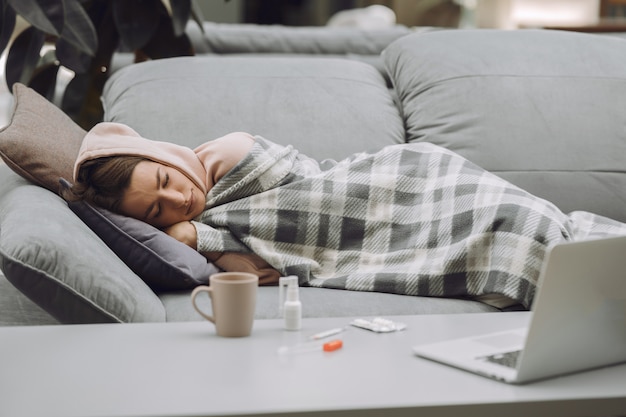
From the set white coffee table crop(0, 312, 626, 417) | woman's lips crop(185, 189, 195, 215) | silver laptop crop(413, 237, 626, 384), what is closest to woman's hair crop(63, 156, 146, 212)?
woman's lips crop(185, 189, 195, 215)

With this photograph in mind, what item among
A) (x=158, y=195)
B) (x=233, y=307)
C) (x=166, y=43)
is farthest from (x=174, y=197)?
(x=166, y=43)

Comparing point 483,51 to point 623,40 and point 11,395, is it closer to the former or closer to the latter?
point 623,40

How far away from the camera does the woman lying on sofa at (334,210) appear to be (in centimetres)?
148

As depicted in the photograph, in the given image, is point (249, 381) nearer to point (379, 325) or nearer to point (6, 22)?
point (379, 325)

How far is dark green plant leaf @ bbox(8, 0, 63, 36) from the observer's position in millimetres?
2029

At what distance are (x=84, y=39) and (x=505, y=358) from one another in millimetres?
1644

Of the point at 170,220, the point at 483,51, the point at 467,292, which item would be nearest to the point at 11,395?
the point at 170,220

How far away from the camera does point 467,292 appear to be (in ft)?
4.83

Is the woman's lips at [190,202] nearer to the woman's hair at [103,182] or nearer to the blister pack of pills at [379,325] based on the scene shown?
the woman's hair at [103,182]

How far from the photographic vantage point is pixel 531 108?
1.97 m

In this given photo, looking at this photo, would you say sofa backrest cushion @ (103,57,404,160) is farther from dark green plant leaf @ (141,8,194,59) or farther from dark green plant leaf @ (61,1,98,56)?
dark green plant leaf @ (141,8,194,59)

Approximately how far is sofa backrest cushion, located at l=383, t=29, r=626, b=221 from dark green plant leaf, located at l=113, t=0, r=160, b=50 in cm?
76

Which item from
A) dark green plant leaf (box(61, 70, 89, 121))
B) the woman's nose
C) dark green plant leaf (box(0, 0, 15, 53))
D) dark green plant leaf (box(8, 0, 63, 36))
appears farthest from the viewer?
dark green plant leaf (box(61, 70, 89, 121))

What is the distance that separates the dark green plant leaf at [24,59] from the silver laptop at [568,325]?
1.73m
